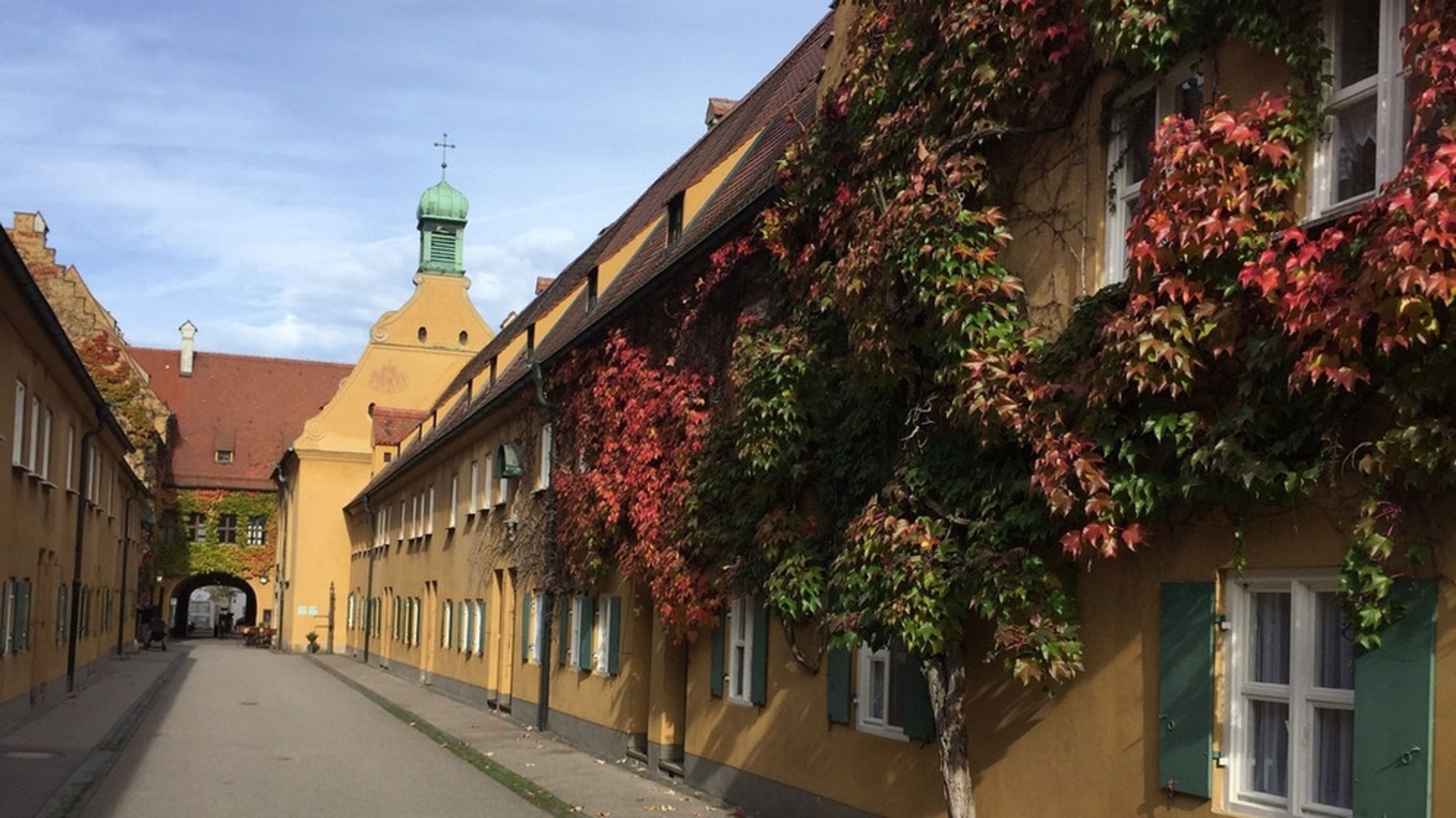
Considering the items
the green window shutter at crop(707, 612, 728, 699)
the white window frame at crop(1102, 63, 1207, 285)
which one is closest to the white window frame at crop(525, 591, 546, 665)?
the green window shutter at crop(707, 612, 728, 699)

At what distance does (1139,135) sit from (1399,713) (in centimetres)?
349

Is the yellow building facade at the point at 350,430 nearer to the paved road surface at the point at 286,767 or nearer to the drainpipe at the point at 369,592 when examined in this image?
the drainpipe at the point at 369,592

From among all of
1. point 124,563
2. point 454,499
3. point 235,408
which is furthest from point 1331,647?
point 235,408

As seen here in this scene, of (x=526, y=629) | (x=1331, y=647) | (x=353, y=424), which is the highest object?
(x=353, y=424)

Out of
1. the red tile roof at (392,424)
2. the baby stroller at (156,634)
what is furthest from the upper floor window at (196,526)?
the red tile roof at (392,424)

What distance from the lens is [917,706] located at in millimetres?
10531

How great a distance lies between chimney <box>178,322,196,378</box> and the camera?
7400 cm

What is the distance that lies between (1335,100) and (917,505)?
11.8 ft

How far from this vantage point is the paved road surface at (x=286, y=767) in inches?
574

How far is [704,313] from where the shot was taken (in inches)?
620

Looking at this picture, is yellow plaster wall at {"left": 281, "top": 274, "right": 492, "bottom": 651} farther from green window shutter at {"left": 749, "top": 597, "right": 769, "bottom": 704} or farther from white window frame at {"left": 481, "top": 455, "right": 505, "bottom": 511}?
green window shutter at {"left": 749, "top": 597, "right": 769, "bottom": 704}

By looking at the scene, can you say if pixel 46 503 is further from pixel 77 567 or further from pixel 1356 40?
pixel 1356 40

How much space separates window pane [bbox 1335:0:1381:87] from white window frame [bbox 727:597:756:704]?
8.63m

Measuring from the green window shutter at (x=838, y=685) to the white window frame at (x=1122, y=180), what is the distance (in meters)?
4.49
